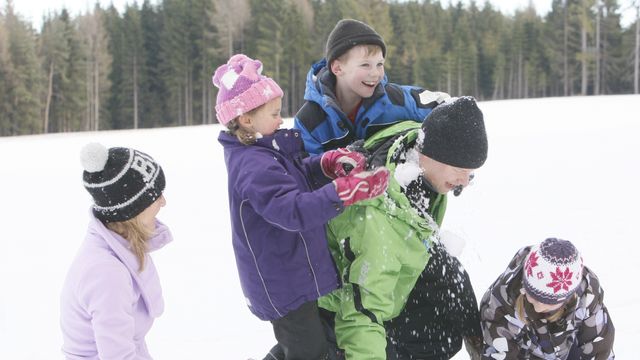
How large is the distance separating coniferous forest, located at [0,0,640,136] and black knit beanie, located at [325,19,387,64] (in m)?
34.5

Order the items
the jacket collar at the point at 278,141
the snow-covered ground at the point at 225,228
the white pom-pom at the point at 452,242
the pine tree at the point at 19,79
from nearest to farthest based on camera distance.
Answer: the jacket collar at the point at 278,141 → the white pom-pom at the point at 452,242 → the snow-covered ground at the point at 225,228 → the pine tree at the point at 19,79

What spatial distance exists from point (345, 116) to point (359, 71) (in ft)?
0.75

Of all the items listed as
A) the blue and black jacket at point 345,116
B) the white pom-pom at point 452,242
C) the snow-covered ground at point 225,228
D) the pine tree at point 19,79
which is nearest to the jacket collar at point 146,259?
the blue and black jacket at point 345,116

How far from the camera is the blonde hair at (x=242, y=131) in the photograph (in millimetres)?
2115

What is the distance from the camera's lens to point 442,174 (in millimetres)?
2271

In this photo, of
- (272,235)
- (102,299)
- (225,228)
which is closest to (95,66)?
(225,228)

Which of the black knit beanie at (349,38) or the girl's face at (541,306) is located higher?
the black knit beanie at (349,38)

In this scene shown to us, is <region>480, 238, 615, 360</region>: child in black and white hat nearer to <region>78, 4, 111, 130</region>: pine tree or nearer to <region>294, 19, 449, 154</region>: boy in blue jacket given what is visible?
<region>294, 19, 449, 154</region>: boy in blue jacket

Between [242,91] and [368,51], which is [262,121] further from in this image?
[368,51]

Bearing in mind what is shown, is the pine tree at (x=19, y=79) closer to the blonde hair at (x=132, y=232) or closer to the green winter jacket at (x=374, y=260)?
the blonde hair at (x=132, y=232)

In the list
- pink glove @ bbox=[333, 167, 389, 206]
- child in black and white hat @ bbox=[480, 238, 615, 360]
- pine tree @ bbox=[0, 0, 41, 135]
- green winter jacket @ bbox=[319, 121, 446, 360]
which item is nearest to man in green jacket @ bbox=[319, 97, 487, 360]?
green winter jacket @ bbox=[319, 121, 446, 360]

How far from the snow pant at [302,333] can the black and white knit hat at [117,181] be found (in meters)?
0.67

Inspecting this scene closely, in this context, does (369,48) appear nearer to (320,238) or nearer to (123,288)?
(320,238)

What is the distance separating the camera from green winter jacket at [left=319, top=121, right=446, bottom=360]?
214cm
